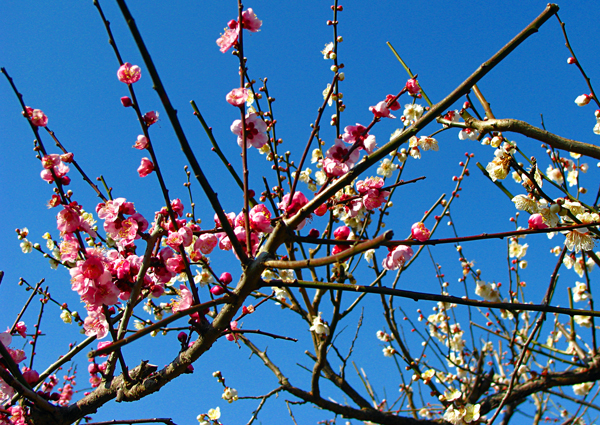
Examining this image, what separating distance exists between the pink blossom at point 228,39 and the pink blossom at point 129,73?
1.62ft

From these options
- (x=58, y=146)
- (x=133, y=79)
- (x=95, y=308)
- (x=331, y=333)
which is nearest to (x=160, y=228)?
(x=95, y=308)

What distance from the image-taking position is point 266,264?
63.1 inches

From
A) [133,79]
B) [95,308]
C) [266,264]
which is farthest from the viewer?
[95,308]

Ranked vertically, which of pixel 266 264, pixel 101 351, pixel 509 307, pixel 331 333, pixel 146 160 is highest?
pixel 146 160

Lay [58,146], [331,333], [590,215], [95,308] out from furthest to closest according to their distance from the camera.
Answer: [331,333], [590,215], [58,146], [95,308]

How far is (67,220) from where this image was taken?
1.97 metres

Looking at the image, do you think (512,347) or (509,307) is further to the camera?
(512,347)

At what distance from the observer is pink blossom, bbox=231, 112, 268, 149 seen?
2092 mm

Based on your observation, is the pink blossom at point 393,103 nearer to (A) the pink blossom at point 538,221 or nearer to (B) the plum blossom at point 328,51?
(A) the pink blossom at point 538,221

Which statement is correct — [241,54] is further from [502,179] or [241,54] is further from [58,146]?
[502,179]

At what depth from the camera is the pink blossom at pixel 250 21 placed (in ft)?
6.70

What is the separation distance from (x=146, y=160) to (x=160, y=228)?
16.8 inches

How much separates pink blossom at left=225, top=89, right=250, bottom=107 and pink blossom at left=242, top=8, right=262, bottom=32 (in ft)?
1.37

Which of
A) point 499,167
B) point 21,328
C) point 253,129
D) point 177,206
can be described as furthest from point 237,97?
point 21,328
